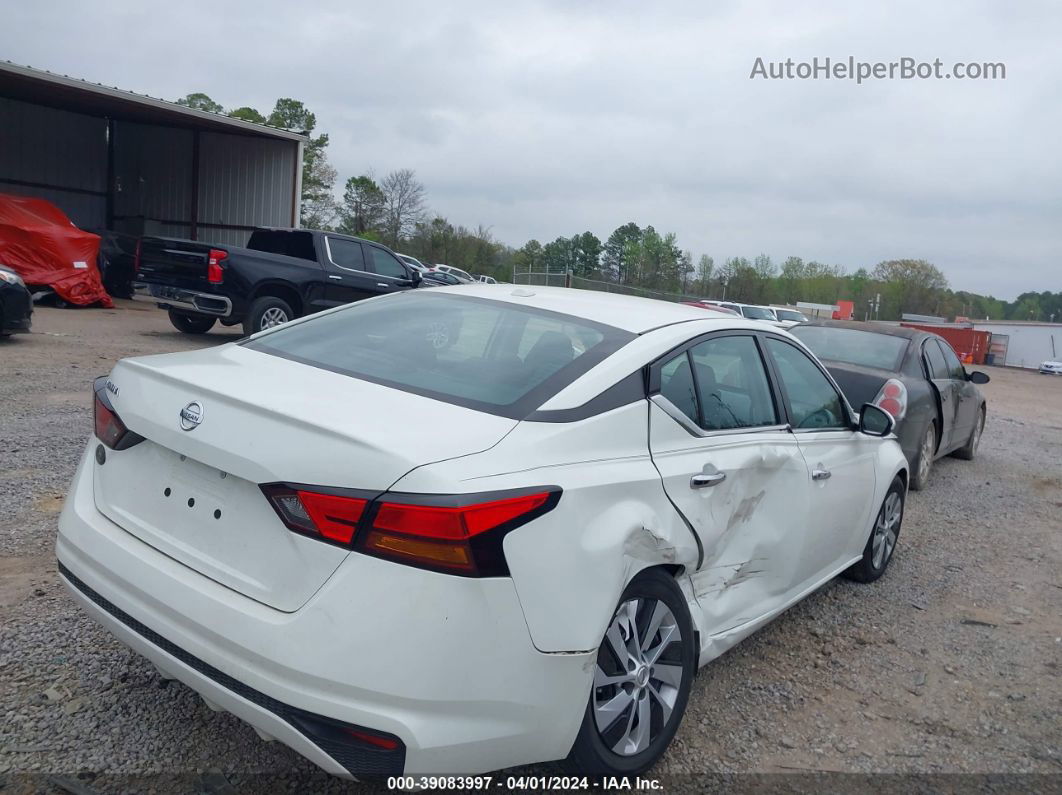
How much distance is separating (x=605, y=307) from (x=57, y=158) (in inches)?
1046

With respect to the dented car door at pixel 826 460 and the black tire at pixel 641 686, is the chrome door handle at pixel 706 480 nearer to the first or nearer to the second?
the black tire at pixel 641 686

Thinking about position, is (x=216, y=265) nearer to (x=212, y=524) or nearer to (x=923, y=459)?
Answer: (x=923, y=459)

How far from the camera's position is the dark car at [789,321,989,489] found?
291 inches

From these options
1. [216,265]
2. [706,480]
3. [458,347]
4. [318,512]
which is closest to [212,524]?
[318,512]

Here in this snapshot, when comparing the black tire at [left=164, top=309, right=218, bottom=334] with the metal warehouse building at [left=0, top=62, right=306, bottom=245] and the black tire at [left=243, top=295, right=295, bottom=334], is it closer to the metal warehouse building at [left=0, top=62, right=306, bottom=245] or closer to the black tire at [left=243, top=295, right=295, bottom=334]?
the black tire at [left=243, top=295, right=295, bottom=334]

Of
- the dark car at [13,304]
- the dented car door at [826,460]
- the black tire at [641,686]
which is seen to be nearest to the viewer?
the black tire at [641,686]

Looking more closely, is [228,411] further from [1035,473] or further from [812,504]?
[1035,473]

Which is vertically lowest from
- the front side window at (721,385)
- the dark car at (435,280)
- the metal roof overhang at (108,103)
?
the dark car at (435,280)

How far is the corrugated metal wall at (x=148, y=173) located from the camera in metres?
23.5

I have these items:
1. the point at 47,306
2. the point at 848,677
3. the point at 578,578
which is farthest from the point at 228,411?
the point at 47,306

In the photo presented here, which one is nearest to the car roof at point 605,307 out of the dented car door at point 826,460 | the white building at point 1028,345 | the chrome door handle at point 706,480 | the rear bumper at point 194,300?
the dented car door at point 826,460

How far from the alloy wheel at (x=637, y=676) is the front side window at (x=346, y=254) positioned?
1136cm

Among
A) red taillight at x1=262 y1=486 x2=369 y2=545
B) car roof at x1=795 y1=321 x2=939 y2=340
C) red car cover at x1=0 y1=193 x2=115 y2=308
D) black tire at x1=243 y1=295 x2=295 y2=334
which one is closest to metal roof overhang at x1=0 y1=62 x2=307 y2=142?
red car cover at x1=0 y1=193 x2=115 y2=308

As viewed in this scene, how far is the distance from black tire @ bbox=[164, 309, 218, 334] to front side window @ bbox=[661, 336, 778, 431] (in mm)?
11824
